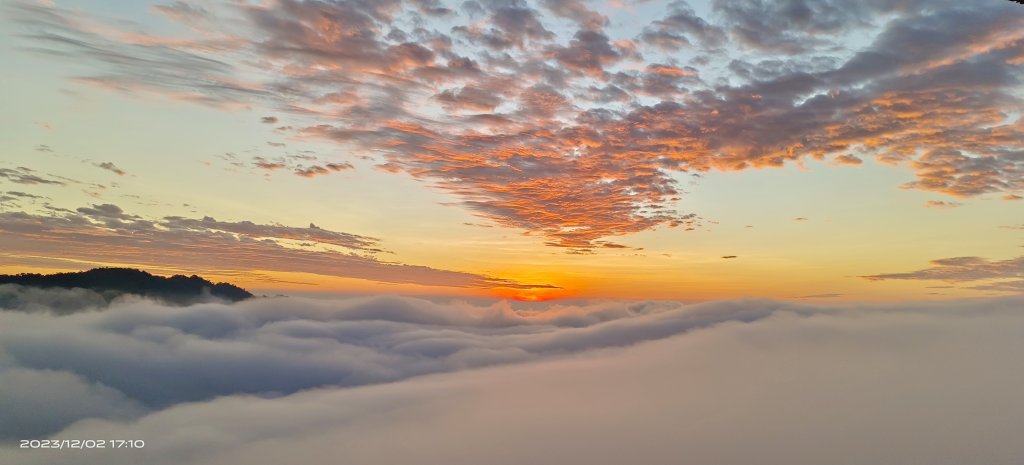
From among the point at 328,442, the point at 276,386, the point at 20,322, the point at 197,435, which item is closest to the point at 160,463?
the point at 197,435

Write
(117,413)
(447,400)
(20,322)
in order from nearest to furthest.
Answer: (447,400) < (117,413) < (20,322)

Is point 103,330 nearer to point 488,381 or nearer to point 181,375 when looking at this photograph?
point 181,375

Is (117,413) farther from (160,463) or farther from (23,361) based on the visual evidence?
(160,463)

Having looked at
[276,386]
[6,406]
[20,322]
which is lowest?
[276,386]

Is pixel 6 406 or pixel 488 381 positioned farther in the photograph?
pixel 488 381

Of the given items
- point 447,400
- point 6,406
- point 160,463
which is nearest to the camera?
point 160,463

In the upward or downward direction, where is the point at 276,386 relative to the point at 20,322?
downward

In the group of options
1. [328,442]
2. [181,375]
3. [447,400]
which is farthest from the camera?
[181,375]

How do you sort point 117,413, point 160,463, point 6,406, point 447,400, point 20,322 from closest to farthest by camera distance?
point 160,463
point 6,406
point 447,400
point 117,413
point 20,322

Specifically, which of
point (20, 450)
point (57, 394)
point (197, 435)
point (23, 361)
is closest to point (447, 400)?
point (197, 435)
